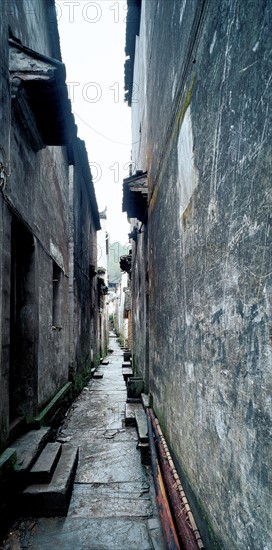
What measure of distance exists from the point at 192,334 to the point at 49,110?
3837 millimetres

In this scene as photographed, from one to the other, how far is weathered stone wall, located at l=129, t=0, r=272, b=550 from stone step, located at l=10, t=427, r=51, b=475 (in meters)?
1.72

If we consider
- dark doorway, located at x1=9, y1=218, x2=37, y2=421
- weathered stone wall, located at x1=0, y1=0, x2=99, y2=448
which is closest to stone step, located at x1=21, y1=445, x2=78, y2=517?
weathered stone wall, located at x1=0, y1=0, x2=99, y2=448

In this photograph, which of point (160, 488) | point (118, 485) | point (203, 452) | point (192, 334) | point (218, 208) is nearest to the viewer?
point (218, 208)

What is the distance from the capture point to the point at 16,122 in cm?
396

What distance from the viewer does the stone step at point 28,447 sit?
10.8ft

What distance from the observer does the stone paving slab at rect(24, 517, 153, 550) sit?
285cm

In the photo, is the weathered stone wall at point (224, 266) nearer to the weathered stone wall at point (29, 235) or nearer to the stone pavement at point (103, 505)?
the stone pavement at point (103, 505)

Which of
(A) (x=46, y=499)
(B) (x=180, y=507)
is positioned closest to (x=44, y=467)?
(A) (x=46, y=499)

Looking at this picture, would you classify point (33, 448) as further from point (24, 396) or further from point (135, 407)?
point (135, 407)

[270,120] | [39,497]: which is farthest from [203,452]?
[39,497]

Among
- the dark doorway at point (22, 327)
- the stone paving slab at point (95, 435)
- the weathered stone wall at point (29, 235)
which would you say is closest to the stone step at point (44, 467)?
the weathered stone wall at point (29, 235)

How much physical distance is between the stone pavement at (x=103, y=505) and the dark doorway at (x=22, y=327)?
131cm

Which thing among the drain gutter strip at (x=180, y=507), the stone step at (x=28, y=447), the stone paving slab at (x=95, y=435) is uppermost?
the drain gutter strip at (x=180, y=507)

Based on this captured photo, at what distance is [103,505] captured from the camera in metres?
3.52
